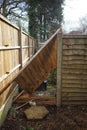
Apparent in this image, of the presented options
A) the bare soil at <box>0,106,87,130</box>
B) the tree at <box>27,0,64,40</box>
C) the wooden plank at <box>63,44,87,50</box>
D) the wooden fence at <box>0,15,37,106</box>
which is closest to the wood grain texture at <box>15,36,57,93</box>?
the wooden plank at <box>63,44,87,50</box>

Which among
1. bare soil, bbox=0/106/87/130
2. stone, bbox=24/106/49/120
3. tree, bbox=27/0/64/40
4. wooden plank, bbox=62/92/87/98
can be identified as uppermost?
tree, bbox=27/0/64/40

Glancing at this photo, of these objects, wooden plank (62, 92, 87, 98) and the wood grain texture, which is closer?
the wood grain texture

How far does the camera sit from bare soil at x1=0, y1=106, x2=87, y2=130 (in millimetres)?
3622

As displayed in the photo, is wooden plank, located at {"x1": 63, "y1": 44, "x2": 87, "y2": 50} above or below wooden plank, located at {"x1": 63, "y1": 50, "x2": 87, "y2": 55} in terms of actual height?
above

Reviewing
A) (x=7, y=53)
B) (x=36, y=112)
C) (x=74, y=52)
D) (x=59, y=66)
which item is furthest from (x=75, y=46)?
(x=36, y=112)

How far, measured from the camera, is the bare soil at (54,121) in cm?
362

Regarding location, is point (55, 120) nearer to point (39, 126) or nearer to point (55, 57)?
point (39, 126)

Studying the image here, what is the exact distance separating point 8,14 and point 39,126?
48.8 feet

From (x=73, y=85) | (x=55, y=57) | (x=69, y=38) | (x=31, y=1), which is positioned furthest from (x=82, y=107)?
(x=31, y=1)

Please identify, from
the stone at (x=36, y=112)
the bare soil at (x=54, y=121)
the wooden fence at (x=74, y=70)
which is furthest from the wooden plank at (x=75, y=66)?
the stone at (x=36, y=112)

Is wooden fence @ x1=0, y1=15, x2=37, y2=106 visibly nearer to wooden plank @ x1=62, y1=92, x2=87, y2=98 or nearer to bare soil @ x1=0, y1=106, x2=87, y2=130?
bare soil @ x1=0, y1=106, x2=87, y2=130

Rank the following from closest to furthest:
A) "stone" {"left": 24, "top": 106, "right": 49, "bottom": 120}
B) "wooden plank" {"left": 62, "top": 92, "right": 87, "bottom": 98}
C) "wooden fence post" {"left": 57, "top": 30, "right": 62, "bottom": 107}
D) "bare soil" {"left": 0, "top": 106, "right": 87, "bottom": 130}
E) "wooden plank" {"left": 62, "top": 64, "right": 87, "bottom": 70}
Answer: "bare soil" {"left": 0, "top": 106, "right": 87, "bottom": 130}, "stone" {"left": 24, "top": 106, "right": 49, "bottom": 120}, "wooden fence post" {"left": 57, "top": 30, "right": 62, "bottom": 107}, "wooden plank" {"left": 62, "top": 64, "right": 87, "bottom": 70}, "wooden plank" {"left": 62, "top": 92, "right": 87, "bottom": 98}

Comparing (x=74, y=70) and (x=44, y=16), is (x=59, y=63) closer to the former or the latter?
(x=74, y=70)

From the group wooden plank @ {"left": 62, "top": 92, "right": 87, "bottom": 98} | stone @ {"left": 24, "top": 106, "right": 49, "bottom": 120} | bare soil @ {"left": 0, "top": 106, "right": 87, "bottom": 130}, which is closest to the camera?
bare soil @ {"left": 0, "top": 106, "right": 87, "bottom": 130}
